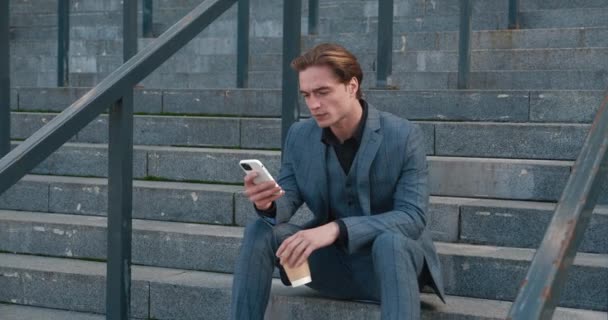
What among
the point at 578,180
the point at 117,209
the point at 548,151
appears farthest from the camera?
the point at 548,151

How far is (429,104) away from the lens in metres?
4.73

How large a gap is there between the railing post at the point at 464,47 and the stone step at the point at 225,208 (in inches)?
33.8

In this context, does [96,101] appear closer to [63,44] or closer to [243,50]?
[243,50]

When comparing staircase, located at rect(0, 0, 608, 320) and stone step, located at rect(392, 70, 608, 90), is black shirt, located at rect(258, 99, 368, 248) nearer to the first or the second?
staircase, located at rect(0, 0, 608, 320)

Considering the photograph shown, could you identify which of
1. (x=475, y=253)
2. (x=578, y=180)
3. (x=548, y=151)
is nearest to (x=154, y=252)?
(x=475, y=253)

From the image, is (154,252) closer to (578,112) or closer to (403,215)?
(403,215)

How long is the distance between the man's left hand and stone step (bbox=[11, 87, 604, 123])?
163 cm

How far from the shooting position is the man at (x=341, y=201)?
321cm

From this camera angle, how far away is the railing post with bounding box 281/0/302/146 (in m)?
4.15

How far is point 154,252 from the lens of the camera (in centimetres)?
430

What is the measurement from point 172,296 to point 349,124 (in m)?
1.01

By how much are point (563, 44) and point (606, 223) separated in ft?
6.64

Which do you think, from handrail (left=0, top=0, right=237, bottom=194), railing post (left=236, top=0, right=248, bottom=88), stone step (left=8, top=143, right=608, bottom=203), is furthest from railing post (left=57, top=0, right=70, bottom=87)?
handrail (left=0, top=0, right=237, bottom=194)

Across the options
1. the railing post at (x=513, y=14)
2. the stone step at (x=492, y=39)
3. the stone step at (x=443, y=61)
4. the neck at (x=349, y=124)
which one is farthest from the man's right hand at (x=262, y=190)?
the railing post at (x=513, y=14)
